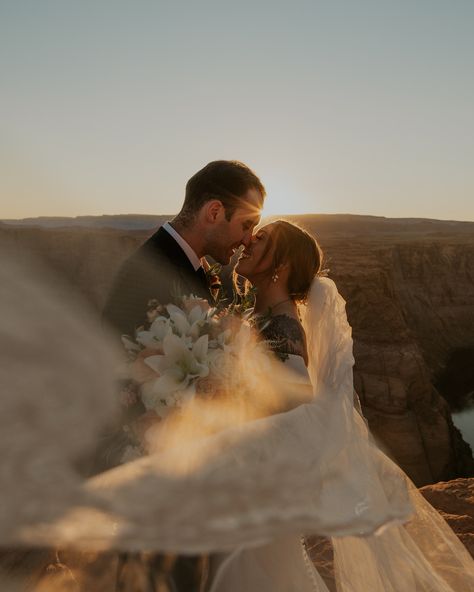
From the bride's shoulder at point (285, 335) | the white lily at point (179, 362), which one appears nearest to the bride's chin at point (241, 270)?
the bride's shoulder at point (285, 335)

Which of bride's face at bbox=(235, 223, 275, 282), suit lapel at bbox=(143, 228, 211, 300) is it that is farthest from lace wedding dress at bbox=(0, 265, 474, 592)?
bride's face at bbox=(235, 223, 275, 282)

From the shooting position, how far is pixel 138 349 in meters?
2.15

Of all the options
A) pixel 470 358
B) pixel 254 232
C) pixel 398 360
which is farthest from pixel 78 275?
pixel 254 232

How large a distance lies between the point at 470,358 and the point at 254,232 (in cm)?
4475

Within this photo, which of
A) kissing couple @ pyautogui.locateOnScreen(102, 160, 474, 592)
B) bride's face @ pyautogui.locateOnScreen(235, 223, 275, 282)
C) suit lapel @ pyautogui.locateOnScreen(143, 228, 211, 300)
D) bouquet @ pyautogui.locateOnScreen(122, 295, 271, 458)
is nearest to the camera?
kissing couple @ pyautogui.locateOnScreen(102, 160, 474, 592)

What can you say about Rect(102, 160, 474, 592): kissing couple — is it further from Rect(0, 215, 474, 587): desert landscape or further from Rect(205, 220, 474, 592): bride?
Rect(0, 215, 474, 587): desert landscape

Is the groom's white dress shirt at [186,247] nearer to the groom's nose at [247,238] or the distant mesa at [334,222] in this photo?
the groom's nose at [247,238]

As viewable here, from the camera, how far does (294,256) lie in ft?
11.2

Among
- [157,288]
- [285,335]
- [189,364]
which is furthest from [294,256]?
[189,364]

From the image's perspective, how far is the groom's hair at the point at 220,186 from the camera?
9.12ft

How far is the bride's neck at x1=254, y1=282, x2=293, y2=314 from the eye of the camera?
3.28 metres

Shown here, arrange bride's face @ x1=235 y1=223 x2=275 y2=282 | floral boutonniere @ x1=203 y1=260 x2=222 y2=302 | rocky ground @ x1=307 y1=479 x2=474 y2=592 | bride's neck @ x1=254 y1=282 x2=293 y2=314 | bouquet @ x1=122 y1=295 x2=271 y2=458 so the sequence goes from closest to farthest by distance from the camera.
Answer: bouquet @ x1=122 y1=295 x2=271 y2=458, floral boutonniere @ x1=203 y1=260 x2=222 y2=302, bride's neck @ x1=254 y1=282 x2=293 y2=314, bride's face @ x1=235 y1=223 x2=275 y2=282, rocky ground @ x1=307 y1=479 x2=474 y2=592

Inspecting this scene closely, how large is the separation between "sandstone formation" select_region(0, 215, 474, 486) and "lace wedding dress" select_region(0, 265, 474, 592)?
66.3 inches

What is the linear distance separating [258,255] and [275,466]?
1.90 meters
